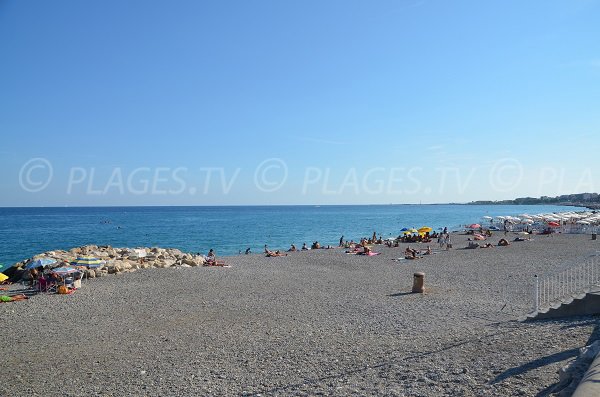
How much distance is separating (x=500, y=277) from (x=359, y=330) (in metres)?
11.0

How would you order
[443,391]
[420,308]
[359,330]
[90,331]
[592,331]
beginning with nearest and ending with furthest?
[443,391], [592,331], [359,330], [90,331], [420,308]

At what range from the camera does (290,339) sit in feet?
33.7

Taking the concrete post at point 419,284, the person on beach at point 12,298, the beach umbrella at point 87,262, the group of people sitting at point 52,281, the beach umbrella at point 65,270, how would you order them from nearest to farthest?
the concrete post at point 419,284 < the person on beach at point 12,298 < the group of people sitting at point 52,281 < the beach umbrella at point 65,270 < the beach umbrella at point 87,262

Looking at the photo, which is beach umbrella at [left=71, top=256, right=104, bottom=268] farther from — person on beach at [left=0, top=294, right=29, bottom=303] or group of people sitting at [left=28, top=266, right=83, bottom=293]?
person on beach at [left=0, top=294, right=29, bottom=303]

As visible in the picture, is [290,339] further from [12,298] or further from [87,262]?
[87,262]

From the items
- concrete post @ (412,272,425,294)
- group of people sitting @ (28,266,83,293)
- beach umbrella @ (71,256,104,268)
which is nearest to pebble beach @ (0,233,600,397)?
concrete post @ (412,272,425,294)

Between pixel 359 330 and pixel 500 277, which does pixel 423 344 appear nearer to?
pixel 359 330

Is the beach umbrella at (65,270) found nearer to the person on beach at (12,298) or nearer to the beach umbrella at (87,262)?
the person on beach at (12,298)

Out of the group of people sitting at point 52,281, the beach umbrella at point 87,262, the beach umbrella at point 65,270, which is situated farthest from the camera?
the beach umbrella at point 87,262

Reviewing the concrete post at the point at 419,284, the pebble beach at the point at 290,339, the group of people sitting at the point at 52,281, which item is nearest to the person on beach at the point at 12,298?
the pebble beach at the point at 290,339

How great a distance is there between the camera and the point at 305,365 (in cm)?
830

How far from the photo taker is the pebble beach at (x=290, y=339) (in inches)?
282

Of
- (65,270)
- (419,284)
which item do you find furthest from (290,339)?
(65,270)

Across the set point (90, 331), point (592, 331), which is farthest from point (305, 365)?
point (90, 331)
